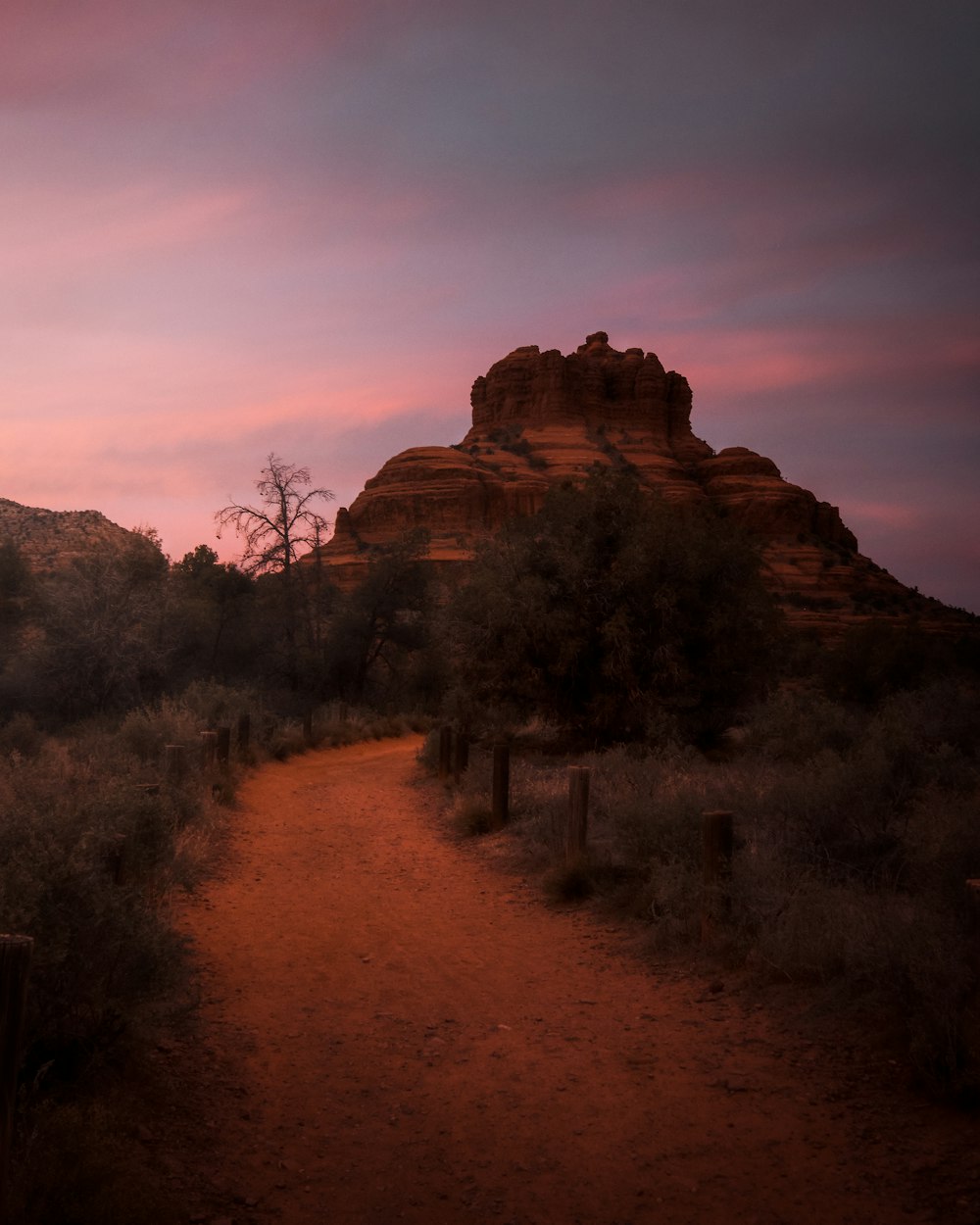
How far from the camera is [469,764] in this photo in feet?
56.1

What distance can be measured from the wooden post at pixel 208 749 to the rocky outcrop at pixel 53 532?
3251cm

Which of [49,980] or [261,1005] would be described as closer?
[49,980]

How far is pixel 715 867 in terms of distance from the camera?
23.7ft

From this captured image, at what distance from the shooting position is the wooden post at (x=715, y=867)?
719 centimetres

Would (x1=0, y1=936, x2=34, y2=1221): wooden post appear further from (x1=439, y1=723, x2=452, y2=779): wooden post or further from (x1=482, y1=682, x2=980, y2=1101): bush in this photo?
(x1=439, y1=723, x2=452, y2=779): wooden post

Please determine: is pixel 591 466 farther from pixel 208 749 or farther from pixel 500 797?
pixel 500 797

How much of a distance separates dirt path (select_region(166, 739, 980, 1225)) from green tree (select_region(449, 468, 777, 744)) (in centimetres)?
907

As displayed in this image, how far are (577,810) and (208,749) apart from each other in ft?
27.1

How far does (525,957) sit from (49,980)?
4178 millimetres

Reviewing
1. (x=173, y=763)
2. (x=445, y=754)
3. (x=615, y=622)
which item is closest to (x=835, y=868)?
(x=173, y=763)

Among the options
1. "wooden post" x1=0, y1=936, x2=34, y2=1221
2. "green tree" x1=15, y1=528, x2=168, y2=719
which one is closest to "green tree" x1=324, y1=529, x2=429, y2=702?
"green tree" x1=15, y1=528, x2=168, y2=719

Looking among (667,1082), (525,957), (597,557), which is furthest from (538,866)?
(597,557)

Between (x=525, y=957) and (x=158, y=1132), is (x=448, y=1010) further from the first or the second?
(x=158, y=1132)

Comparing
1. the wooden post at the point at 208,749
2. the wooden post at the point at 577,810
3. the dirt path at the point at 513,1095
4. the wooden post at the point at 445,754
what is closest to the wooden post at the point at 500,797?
the wooden post at the point at 577,810
